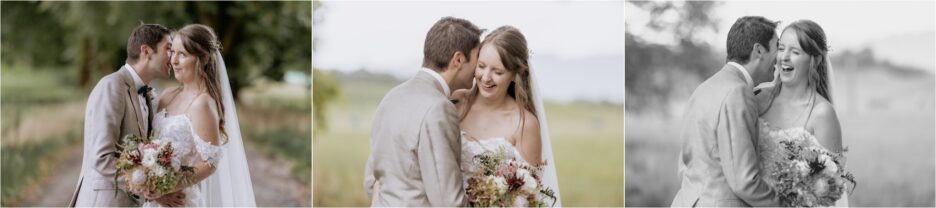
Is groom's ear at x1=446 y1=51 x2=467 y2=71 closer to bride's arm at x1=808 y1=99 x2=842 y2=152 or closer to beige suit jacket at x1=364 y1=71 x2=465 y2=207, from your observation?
beige suit jacket at x1=364 y1=71 x2=465 y2=207

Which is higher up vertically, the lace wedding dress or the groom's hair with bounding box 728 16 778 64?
the groom's hair with bounding box 728 16 778 64

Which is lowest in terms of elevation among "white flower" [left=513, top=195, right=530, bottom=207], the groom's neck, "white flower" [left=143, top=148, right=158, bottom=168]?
"white flower" [left=513, top=195, right=530, bottom=207]

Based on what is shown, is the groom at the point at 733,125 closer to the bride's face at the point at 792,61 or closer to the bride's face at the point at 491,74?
the bride's face at the point at 792,61

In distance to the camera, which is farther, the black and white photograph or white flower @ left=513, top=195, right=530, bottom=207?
the black and white photograph

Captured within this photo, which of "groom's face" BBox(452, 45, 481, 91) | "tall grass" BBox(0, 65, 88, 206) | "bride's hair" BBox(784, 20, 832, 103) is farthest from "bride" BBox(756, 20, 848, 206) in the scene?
"tall grass" BBox(0, 65, 88, 206)

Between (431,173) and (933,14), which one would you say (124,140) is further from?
(933,14)

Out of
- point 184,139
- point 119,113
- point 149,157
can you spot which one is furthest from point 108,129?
point 184,139

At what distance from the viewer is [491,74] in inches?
251

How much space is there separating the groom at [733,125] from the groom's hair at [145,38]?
3.23 metres

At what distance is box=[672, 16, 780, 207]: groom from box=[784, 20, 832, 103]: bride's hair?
6.3 inches

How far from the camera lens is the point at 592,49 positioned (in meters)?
6.94

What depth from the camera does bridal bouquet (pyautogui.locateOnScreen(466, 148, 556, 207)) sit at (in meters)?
6.25

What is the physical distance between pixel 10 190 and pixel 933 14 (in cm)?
644

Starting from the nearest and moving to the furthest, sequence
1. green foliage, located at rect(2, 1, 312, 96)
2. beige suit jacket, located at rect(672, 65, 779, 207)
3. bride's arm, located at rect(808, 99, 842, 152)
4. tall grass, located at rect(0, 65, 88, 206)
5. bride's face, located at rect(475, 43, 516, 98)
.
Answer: bride's face, located at rect(475, 43, 516, 98), beige suit jacket, located at rect(672, 65, 779, 207), bride's arm, located at rect(808, 99, 842, 152), green foliage, located at rect(2, 1, 312, 96), tall grass, located at rect(0, 65, 88, 206)
